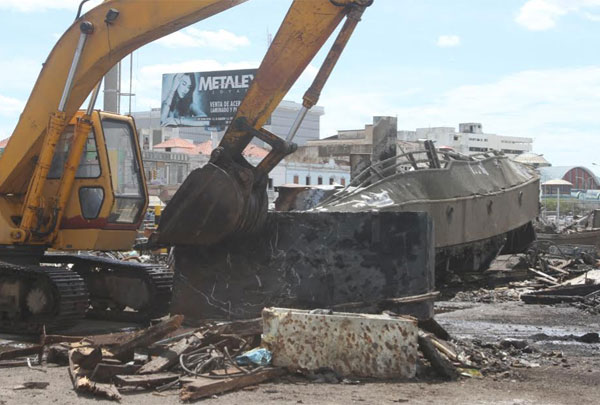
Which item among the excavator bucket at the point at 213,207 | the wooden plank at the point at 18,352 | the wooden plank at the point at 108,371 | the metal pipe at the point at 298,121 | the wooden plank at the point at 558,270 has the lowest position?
the wooden plank at the point at 18,352

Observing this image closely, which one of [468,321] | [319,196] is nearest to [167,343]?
[468,321]

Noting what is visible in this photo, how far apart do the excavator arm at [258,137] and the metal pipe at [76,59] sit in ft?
6.84

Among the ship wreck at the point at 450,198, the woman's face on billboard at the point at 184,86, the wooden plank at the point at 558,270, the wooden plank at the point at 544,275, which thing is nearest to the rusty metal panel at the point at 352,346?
the ship wreck at the point at 450,198

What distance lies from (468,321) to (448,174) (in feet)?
18.1

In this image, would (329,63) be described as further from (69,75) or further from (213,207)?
(69,75)

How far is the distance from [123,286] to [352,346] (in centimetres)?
575

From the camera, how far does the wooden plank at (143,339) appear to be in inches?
336

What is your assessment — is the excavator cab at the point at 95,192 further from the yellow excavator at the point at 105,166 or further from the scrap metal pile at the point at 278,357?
the scrap metal pile at the point at 278,357

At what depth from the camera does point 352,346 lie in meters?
8.19

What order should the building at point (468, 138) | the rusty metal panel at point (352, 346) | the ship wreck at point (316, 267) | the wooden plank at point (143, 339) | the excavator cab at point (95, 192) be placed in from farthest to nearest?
the building at point (468, 138) < the excavator cab at point (95, 192) < the ship wreck at point (316, 267) < the wooden plank at point (143, 339) < the rusty metal panel at point (352, 346)

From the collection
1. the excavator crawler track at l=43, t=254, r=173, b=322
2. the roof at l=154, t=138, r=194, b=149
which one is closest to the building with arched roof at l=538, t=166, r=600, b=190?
the roof at l=154, t=138, r=194, b=149

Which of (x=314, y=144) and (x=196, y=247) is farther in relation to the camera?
(x=314, y=144)

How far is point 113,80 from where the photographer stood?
89.9 ft

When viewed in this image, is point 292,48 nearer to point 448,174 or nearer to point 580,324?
point 580,324
